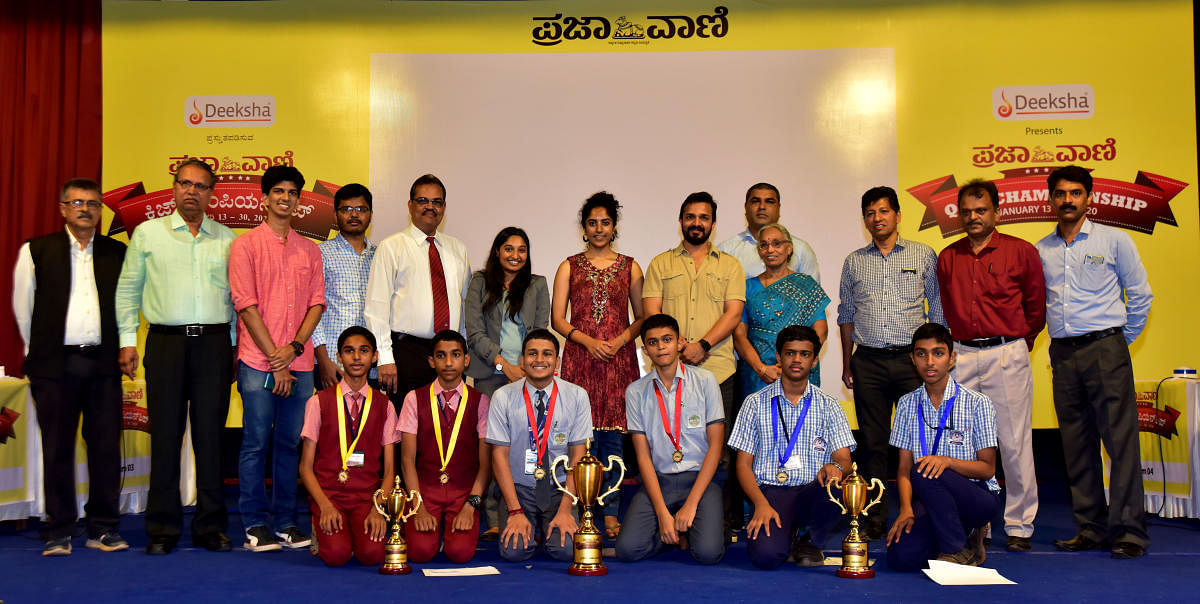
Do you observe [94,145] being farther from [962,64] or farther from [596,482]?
[962,64]

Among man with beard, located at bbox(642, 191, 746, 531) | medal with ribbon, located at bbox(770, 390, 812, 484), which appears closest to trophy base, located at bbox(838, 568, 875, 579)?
medal with ribbon, located at bbox(770, 390, 812, 484)

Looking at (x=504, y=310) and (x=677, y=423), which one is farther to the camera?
(x=504, y=310)

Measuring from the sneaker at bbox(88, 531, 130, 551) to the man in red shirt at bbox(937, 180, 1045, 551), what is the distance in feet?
12.3

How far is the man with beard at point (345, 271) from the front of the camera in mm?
4496

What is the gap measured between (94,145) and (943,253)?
5559 mm

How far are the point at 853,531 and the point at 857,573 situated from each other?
157 mm

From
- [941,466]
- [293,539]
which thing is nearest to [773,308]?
[941,466]

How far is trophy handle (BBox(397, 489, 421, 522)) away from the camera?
360 cm

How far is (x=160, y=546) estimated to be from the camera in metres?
3.89

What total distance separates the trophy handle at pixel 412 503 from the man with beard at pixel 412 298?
0.73 metres

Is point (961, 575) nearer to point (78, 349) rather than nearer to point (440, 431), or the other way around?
point (440, 431)

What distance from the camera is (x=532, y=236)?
20.4ft

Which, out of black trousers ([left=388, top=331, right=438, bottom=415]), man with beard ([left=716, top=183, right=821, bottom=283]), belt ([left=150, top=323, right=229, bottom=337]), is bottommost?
black trousers ([left=388, top=331, right=438, bottom=415])

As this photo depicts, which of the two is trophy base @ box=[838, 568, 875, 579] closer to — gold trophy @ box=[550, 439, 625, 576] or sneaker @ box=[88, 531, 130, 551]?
gold trophy @ box=[550, 439, 625, 576]
